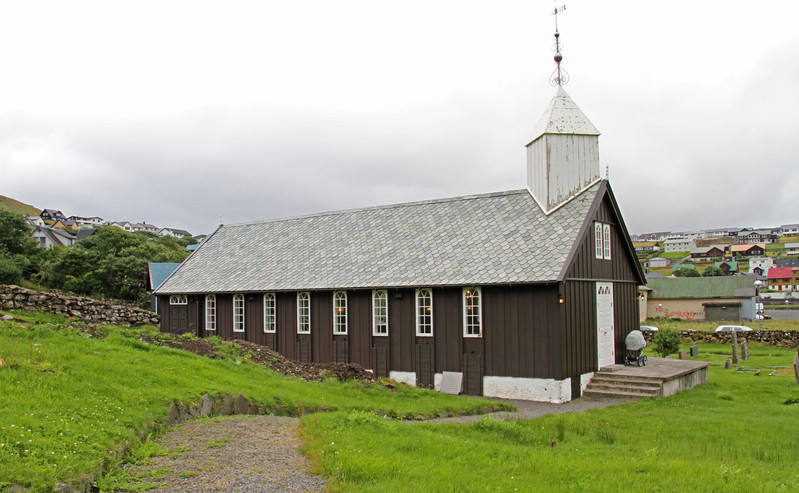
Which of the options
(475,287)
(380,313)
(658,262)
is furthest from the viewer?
(658,262)

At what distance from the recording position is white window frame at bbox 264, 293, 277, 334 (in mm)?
25334

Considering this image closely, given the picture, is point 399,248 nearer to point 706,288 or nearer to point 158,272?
point 158,272

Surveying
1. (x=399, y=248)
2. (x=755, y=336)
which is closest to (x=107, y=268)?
(x=399, y=248)

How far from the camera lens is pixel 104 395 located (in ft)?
31.0

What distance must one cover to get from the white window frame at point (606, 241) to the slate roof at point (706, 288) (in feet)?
150

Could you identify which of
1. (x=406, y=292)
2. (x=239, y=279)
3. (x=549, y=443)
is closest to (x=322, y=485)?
(x=549, y=443)

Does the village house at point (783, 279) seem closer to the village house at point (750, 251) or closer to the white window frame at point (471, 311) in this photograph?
the village house at point (750, 251)

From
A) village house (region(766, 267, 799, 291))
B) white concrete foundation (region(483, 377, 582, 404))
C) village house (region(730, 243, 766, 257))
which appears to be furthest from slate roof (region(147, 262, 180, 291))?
village house (region(730, 243, 766, 257))

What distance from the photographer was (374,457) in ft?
27.0

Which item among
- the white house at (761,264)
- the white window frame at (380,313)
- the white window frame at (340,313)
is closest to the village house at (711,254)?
the white house at (761,264)

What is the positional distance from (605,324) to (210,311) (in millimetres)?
17487

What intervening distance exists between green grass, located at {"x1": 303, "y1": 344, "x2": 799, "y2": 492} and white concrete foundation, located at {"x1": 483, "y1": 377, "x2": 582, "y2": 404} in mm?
3051

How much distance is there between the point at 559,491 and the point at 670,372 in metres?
14.2

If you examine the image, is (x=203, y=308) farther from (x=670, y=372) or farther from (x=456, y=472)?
(x=456, y=472)
